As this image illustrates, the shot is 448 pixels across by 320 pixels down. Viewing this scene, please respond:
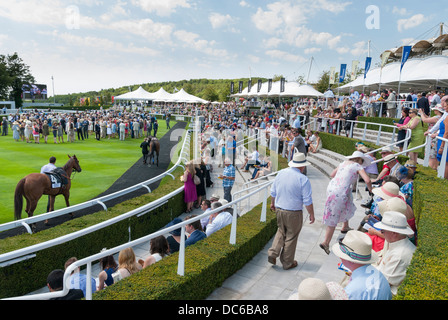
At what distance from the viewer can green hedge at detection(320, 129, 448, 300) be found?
8.16ft

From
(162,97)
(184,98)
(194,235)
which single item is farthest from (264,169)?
(162,97)

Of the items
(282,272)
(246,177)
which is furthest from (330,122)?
(282,272)

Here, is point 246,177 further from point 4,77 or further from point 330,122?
point 4,77

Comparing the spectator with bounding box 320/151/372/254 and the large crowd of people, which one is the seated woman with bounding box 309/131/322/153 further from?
the spectator with bounding box 320/151/372/254

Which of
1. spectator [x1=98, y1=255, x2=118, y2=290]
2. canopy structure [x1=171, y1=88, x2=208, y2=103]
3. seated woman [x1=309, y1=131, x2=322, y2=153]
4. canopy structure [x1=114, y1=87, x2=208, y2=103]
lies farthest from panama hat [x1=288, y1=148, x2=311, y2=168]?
canopy structure [x1=114, y1=87, x2=208, y2=103]

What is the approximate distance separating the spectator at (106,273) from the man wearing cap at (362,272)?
309cm

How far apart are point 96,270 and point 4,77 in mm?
78886

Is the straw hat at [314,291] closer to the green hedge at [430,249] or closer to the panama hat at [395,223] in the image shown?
the green hedge at [430,249]

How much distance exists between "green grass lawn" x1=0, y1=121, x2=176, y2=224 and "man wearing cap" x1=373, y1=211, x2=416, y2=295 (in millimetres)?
10238

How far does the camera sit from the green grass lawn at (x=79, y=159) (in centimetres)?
1176

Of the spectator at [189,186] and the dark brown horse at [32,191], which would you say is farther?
the spectator at [189,186]

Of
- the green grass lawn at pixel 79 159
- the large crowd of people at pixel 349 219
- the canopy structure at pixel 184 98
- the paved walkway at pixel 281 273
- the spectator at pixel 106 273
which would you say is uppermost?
the canopy structure at pixel 184 98

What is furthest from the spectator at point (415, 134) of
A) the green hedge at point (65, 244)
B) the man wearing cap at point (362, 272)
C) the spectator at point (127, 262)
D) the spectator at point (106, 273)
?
the spectator at point (106, 273)

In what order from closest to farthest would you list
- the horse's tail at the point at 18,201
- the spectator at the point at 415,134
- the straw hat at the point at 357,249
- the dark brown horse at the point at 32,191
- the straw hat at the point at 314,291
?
the straw hat at the point at 314,291
the straw hat at the point at 357,249
the spectator at the point at 415,134
the horse's tail at the point at 18,201
the dark brown horse at the point at 32,191
